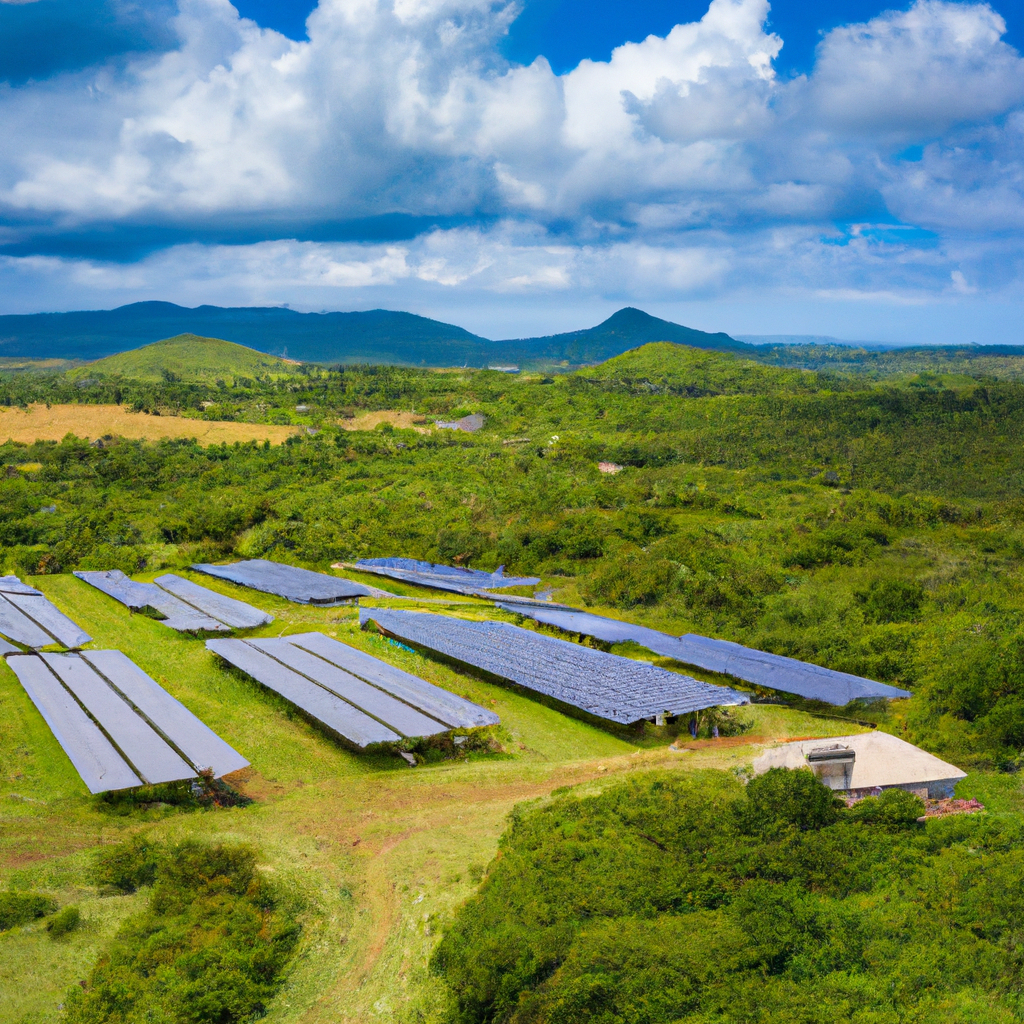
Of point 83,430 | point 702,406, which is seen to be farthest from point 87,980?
point 702,406

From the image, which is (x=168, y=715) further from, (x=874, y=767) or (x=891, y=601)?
(x=891, y=601)

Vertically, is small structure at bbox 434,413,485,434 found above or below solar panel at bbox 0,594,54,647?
above

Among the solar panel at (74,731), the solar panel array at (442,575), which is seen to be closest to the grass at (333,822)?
the solar panel at (74,731)

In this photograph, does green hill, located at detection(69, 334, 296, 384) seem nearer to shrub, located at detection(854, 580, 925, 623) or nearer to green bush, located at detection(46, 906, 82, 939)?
shrub, located at detection(854, 580, 925, 623)

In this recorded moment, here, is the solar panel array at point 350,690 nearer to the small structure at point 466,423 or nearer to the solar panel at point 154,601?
the solar panel at point 154,601

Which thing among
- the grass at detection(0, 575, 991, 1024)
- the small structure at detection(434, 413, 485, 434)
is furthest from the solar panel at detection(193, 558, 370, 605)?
the small structure at detection(434, 413, 485, 434)
